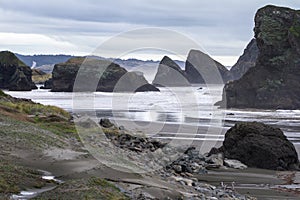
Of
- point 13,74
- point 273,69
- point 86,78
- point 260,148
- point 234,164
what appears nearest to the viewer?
point 234,164

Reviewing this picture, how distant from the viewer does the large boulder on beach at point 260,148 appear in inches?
1139

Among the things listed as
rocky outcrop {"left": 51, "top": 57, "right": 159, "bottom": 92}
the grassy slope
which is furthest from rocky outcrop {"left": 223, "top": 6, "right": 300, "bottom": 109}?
the grassy slope

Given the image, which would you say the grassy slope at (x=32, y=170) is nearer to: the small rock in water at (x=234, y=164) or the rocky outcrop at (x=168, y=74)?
the small rock in water at (x=234, y=164)

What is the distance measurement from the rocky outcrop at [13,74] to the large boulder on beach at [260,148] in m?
141

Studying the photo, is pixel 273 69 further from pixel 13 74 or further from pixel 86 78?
pixel 13 74

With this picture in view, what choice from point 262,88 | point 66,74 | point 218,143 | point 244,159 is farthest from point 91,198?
point 66,74

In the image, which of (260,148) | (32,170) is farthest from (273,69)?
(32,170)

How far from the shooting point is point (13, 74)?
176000 millimetres

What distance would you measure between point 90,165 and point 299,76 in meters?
93.9

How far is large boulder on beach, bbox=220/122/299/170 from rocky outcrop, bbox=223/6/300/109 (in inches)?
2779

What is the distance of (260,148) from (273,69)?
84540 millimetres

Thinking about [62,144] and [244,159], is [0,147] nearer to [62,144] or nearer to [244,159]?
[62,144]

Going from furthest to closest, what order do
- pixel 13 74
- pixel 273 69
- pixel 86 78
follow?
pixel 13 74, pixel 86 78, pixel 273 69

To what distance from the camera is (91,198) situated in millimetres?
13984
